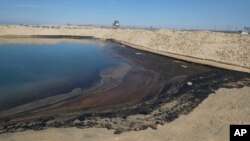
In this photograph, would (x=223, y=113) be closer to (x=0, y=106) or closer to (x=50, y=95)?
(x=50, y=95)

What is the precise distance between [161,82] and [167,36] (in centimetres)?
3459

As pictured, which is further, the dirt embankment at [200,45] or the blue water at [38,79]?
the dirt embankment at [200,45]

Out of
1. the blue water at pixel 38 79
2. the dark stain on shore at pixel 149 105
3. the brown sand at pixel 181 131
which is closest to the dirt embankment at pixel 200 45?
the dark stain on shore at pixel 149 105

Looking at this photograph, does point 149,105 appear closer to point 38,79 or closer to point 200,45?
point 38,79

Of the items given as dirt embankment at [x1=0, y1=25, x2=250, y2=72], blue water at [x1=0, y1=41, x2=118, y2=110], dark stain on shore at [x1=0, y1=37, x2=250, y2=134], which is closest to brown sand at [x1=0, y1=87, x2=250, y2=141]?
dark stain on shore at [x1=0, y1=37, x2=250, y2=134]

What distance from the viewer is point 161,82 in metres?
22.5

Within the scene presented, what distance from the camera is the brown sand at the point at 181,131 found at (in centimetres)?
1077

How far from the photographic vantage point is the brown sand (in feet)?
35.3

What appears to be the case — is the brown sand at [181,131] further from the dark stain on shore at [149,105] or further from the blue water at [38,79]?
the blue water at [38,79]

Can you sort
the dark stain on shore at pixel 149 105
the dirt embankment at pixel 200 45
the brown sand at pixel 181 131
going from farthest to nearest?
the dirt embankment at pixel 200 45
the dark stain on shore at pixel 149 105
the brown sand at pixel 181 131

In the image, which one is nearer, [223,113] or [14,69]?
[223,113]

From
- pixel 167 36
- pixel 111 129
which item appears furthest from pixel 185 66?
pixel 167 36

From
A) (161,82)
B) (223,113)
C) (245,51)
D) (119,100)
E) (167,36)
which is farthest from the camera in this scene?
(167,36)

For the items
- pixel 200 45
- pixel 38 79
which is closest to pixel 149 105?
pixel 38 79
